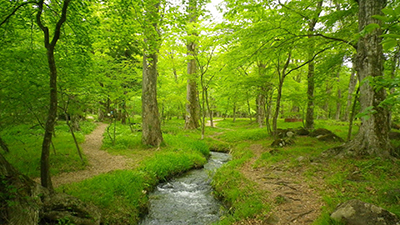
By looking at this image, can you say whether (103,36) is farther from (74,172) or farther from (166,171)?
(166,171)

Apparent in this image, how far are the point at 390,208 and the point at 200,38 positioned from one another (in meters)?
12.1

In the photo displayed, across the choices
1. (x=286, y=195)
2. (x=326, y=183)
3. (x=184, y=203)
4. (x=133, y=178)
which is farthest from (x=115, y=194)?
(x=326, y=183)

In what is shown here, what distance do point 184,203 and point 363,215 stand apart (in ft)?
14.6

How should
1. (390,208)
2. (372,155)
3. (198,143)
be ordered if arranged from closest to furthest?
(390,208)
(372,155)
(198,143)

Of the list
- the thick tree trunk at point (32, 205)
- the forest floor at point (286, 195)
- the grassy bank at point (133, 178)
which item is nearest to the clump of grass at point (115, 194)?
the grassy bank at point (133, 178)

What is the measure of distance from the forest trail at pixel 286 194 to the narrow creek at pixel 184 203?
1.44 m

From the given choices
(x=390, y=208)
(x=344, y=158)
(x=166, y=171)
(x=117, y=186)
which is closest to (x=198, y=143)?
(x=166, y=171)

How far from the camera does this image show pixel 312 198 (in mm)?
4789

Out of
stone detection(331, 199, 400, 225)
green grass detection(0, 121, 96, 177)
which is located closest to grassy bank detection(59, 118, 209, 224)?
green grass detection(0, 121, 96, 177)

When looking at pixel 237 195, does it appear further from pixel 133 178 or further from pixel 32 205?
pixel 32 205

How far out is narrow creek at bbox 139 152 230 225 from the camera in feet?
17.0

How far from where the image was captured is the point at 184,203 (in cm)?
603

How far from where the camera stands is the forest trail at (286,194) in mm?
4238

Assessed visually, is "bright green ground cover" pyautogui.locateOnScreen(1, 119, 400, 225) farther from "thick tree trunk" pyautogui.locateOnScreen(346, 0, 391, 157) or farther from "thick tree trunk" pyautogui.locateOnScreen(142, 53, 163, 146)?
"thick tree trunk" pyautogui.locateOnScreen(142, 53, 163, 146)
